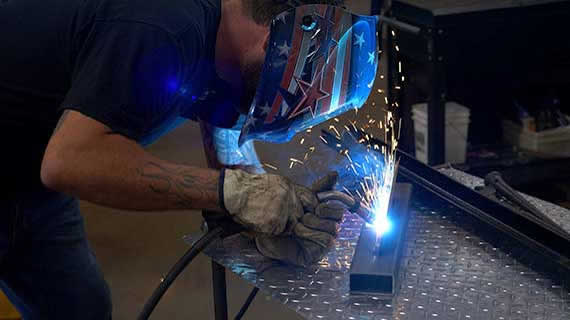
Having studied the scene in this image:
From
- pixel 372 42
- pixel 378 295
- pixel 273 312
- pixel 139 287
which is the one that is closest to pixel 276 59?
pixel 372 42

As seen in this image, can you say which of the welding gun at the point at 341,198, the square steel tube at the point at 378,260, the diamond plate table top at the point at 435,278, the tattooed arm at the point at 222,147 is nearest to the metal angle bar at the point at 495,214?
the diamond plate table top at the point at 435,278

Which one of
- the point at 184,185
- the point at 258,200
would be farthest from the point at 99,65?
the point at 258,200

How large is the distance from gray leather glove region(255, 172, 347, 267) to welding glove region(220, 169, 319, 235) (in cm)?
Result: 6

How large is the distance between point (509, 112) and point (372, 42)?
2406mm

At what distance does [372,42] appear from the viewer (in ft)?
5.52

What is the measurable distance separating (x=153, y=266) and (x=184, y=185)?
200 centimetres

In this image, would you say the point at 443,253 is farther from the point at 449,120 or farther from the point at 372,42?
the point at 449,120

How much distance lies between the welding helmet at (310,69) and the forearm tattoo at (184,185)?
25cm

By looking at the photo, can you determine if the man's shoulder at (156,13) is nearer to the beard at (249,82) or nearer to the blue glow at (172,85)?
the blue glow at (172,85)

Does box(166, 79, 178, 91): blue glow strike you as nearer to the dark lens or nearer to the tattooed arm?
the dark lens

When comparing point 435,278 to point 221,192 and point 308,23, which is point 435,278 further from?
point 308,23

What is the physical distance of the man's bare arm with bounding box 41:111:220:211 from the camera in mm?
1286

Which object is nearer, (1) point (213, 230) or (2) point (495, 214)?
(1) point (213, 230)

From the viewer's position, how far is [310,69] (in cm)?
158
